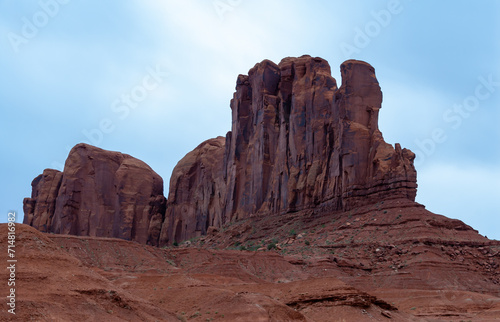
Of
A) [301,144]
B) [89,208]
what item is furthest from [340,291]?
[89,208]

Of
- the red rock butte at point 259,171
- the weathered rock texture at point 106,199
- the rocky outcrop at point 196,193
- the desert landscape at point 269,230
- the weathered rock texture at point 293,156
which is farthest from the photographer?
the weathered rock texture at point 106,199

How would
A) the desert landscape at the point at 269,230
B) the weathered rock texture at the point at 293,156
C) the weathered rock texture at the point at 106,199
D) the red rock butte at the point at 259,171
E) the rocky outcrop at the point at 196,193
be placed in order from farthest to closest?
1. the weathered rock texture at the point at 106,199
2. the rocky outcrop at the point at 196,193
3. the red rock butte at the point at 259,171
4. the weathered rock texture at the point at 293,156
5. the desert landscape at the point at 269,230

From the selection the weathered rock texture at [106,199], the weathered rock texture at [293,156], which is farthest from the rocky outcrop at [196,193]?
the weathered rock texture at [106,199]

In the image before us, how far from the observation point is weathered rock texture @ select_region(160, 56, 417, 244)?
68.2 metres

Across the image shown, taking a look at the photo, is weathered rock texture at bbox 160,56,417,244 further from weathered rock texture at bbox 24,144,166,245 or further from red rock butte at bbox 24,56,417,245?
weathered rock texture at bbox 24,144,166,245

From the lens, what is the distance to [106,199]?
371 feet

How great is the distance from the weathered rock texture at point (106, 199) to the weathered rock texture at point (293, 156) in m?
5.52

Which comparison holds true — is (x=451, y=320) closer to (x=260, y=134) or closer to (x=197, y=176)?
(x=260, y=134)

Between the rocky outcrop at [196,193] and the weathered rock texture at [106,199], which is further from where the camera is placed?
the weathered rock texture at [106,199]

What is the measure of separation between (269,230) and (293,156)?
10.6m

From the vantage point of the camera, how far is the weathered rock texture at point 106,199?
109875 mm

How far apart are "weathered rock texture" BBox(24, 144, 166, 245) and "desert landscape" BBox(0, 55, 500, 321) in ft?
0.79

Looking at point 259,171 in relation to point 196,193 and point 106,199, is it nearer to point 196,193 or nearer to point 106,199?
point 196,193

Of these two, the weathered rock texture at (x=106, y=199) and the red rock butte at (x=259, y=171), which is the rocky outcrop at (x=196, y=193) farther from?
the weathered rock texture at (x=106, y=199)
